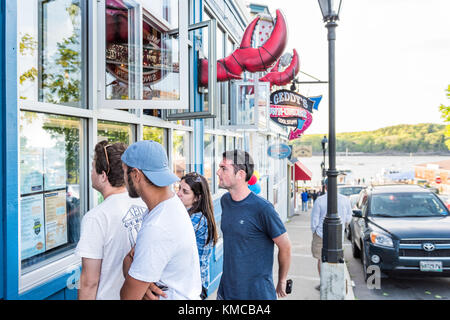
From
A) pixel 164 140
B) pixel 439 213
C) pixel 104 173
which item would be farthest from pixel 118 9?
pixel 439 213

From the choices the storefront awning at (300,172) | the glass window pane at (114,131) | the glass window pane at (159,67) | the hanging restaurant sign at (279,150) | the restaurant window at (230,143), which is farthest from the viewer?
the storefront awning at (300,172)

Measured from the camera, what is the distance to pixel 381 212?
25.8 feet

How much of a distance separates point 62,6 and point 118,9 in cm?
81

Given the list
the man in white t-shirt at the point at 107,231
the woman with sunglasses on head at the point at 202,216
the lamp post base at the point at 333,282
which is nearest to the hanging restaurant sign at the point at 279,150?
the lamp post base at the point at 333,282

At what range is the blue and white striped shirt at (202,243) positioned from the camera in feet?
9.91

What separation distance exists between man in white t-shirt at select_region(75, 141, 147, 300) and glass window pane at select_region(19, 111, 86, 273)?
0.76 metres

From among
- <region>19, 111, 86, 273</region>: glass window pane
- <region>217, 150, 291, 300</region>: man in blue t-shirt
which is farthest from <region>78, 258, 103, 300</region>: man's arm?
<region>217, 150, 291, 300</region>: man in blue t-shirt

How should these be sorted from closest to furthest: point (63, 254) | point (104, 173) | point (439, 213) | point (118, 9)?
point (104, 173) < point (63, 254) < point (118, 9) < point (439, 213)

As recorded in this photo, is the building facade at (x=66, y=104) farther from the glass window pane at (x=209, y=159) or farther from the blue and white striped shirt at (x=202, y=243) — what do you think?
the glass window pane at (x=209, y=159)

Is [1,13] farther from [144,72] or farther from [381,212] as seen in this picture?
[381,212]

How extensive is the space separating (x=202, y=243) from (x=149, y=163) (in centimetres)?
130

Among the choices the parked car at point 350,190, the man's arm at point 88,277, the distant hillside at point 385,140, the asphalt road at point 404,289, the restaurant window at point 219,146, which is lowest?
the asphalt road at point 404,289

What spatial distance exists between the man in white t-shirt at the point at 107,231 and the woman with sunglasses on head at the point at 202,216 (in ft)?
2.83

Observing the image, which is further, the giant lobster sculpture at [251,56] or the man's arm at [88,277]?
the giant lobster sculpture at [251,56]
